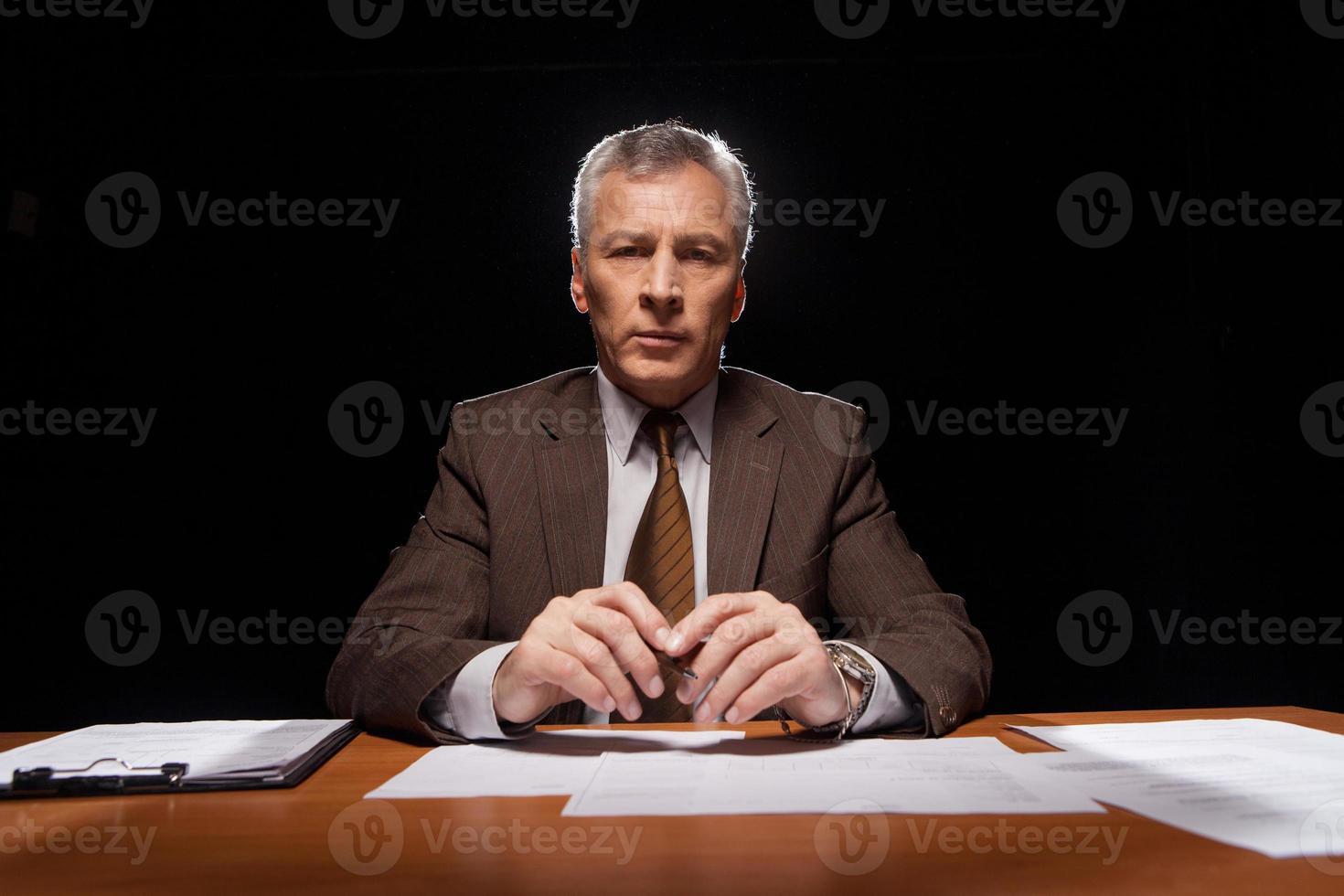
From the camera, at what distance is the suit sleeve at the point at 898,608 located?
3.90 ft

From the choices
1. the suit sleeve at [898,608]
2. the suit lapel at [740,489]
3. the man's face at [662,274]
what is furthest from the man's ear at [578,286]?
the suit sleeve at [898,608]

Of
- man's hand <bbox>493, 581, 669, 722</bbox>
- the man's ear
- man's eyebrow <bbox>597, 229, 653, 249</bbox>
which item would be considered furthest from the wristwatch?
the man's ear

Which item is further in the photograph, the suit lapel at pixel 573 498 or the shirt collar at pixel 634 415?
the shirt collar at pixel 634 415

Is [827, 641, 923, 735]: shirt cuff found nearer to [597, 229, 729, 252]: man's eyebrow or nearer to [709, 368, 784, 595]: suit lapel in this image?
[709, 368, 784, 595]: suit lapel

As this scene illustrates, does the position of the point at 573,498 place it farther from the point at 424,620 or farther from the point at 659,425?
the point at 424,620

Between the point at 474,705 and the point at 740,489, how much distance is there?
2.56ft

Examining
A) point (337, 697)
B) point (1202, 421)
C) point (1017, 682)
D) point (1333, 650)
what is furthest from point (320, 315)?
point (1333, 650)

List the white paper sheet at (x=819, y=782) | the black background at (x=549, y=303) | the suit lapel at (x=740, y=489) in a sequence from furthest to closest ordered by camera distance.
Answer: the black background at (x=549, y=303) → the suit lapel at (x=740, y=489) → the white paper sheet at (x=819, y=782)

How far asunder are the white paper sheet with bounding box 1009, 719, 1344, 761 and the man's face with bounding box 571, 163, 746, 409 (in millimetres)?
964

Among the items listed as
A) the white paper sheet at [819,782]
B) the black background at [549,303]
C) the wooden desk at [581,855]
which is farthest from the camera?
the black background at [549,303]

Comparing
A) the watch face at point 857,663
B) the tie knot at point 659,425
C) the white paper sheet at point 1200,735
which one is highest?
the tie knot at point 659,425

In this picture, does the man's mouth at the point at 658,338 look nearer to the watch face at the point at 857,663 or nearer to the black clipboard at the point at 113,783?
the watch face at the point at 857,663

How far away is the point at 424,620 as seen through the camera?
1.59 m

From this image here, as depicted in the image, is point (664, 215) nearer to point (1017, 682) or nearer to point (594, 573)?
point (594, 573)
